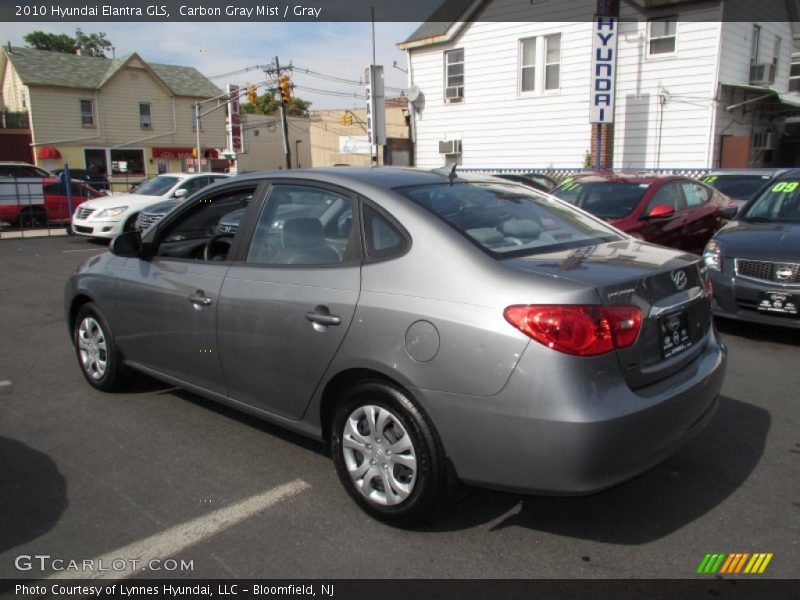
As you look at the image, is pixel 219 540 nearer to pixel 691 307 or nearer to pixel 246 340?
pixel 246 340

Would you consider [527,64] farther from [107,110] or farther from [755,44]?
[107,110]

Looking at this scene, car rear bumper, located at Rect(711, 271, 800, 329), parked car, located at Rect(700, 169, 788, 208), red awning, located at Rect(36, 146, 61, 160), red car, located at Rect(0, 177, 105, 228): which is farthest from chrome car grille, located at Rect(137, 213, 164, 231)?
red awning, located at Rect(36, 146, 61, 160)

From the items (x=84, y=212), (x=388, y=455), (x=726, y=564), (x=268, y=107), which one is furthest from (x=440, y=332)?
(x=268, y=107)

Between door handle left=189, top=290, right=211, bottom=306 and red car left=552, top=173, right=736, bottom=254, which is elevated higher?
red car left=552, top=173, right=736, bottom=254

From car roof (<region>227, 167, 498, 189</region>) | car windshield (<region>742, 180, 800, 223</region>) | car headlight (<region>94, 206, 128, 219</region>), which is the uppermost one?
car roof (<region>227, 167, 498, 189</region>)

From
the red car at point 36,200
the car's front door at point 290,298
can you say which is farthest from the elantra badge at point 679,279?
the red car at point 36,200

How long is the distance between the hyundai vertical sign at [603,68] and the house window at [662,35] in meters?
1.43

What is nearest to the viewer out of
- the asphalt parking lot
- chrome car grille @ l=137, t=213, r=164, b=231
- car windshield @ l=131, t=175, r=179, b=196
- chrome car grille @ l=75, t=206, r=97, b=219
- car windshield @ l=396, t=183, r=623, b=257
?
the asphalt parking lot

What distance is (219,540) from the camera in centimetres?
304

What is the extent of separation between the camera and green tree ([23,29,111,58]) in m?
69.4

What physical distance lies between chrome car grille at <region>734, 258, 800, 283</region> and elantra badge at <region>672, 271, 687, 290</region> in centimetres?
343

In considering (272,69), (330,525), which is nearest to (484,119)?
(330,525)

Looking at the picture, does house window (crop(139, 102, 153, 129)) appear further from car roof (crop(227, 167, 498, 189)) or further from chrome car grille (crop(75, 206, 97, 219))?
car roof (crop(227, 167, 498, 189))

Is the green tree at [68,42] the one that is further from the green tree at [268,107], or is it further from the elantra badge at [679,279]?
the elantra badge at [679,279]
